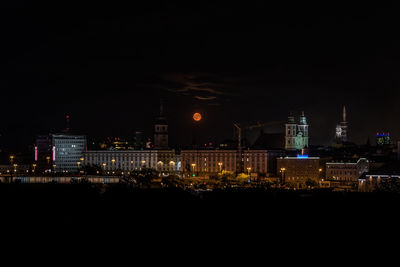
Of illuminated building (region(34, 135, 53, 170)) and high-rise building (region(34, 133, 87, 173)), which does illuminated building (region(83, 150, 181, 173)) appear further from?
illuminated building (region(34, 135, 53, 170))

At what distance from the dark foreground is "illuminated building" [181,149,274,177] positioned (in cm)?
3584

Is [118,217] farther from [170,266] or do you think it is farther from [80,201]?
[170,266]

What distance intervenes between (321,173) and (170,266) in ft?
188

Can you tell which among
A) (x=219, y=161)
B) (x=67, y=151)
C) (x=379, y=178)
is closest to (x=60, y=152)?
(x=67, y=151)

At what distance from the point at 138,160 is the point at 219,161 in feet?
45.6

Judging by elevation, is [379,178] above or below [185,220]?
above

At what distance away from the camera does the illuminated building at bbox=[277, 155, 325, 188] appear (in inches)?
3024

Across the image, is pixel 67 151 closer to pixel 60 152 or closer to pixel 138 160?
pixel 60 152

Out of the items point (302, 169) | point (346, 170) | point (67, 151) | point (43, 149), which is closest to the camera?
point (346, 170)

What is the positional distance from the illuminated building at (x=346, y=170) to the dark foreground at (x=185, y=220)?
23.4m

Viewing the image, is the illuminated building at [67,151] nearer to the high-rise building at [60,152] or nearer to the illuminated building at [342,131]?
the high-rise building at [60,152]

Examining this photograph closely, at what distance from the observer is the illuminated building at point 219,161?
285ft

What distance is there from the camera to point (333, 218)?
3688 centimetres

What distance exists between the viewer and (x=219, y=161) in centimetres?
9162
